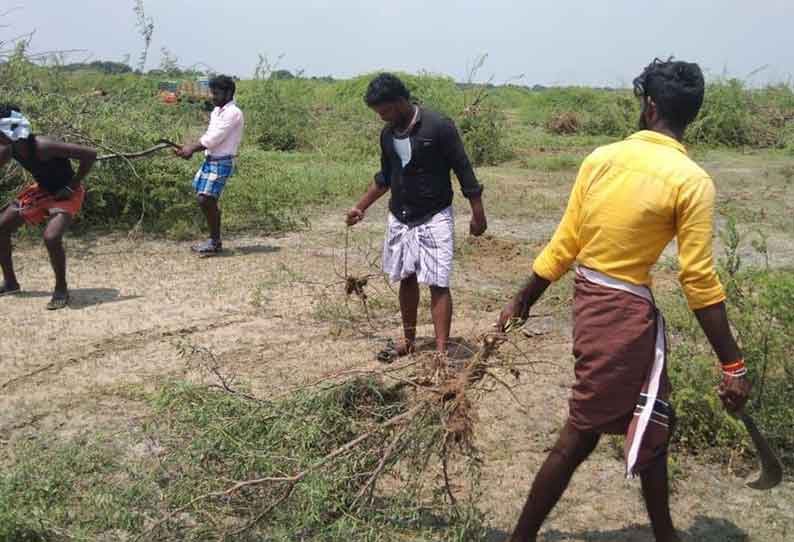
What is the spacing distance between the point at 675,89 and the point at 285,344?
3.10 meters

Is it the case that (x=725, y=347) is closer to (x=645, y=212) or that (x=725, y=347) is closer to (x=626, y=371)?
(x=626, y=371)

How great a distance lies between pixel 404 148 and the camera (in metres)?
4.47

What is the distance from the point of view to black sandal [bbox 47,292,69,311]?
18.5ft

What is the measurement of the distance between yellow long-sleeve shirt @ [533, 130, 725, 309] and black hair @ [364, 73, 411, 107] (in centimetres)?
178

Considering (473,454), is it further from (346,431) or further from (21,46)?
(21,46)

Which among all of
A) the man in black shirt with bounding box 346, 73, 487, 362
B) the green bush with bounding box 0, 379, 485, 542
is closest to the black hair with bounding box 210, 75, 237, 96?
the man in black shirt with bounding box 346, 73, 487, 362

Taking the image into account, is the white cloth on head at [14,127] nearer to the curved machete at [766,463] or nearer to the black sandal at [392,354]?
the black sandal at [392,354]

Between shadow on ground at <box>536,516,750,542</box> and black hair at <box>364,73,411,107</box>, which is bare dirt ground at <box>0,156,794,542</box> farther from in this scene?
black hair at <box>364,73,411,107</box>

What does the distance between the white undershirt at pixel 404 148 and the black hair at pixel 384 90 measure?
0.24 metres

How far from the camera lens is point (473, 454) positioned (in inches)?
118

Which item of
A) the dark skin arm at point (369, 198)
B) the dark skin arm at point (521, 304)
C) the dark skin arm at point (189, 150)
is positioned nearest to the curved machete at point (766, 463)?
the dark skin arm at point (521, 304)

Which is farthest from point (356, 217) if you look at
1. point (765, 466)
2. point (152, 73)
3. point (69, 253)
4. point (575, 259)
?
point (152, 73)

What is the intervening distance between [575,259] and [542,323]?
108 inches

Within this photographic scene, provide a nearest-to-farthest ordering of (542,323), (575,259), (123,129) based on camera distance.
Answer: (575,259)
(542,323)
(123,129)
